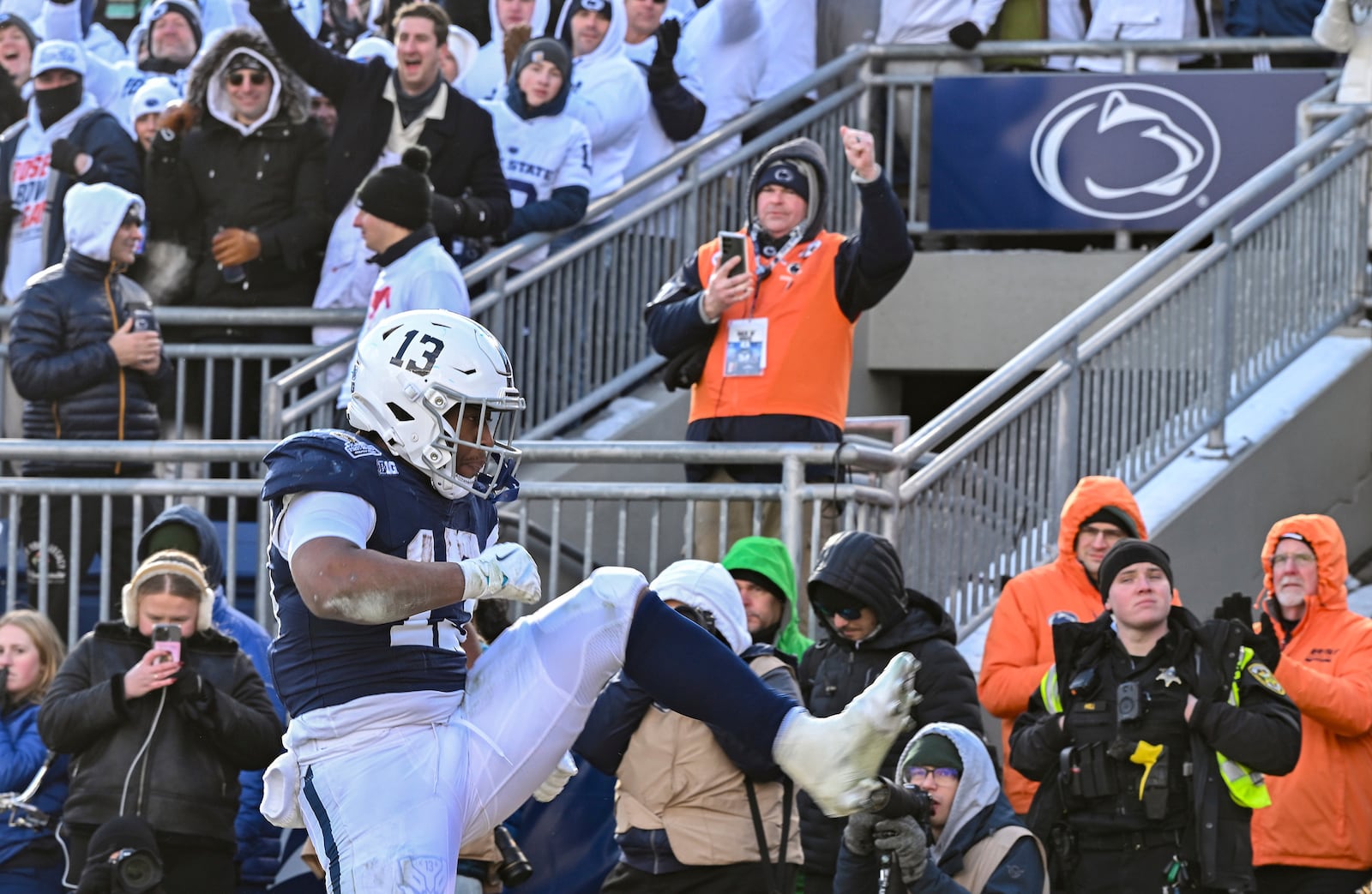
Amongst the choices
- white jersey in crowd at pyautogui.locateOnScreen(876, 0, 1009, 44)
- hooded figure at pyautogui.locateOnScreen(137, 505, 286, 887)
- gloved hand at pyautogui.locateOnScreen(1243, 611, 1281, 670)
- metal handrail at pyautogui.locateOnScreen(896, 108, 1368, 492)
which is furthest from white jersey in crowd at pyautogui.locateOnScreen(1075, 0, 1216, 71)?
hooded figure at pyautogui.locateOnScreen(137, 505, 286, 887)

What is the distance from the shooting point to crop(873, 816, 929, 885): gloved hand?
6.12 metres

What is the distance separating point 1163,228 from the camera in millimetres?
12297

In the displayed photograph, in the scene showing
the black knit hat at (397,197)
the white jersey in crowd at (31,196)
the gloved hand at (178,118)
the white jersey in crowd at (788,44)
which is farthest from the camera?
the white jersey in crowd at (788,44)

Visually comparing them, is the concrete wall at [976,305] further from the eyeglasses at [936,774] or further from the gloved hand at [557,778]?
the gloved hand at [557,778]

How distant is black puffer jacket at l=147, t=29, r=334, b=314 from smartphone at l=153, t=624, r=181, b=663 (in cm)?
373

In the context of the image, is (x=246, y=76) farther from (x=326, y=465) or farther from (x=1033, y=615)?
(x=326, y=465)

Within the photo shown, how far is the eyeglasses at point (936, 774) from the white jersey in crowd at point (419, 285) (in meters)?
3.36

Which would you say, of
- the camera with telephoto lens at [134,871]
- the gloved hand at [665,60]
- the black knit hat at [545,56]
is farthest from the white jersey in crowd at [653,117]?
the camera with telephoto lens at [134,871]

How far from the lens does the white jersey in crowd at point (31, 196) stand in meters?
11.8

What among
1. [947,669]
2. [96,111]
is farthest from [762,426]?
[96,111]

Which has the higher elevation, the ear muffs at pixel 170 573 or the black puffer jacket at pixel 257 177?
the black puffer jacket at pixel 257 177

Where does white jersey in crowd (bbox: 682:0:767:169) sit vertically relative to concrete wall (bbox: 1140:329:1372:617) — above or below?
above

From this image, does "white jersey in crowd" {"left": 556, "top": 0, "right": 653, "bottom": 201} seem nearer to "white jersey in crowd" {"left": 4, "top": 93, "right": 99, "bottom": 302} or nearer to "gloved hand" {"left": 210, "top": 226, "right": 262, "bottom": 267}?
"gloved hand" {"left": 210, "top": 226, "right": 262, "bottom": 267}

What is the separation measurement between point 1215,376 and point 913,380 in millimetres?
4001
